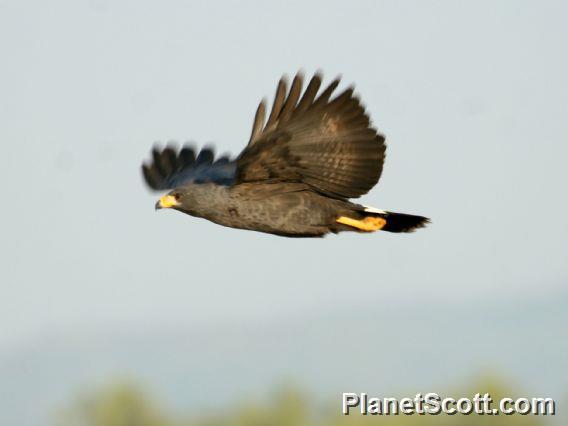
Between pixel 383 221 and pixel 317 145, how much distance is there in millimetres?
1188

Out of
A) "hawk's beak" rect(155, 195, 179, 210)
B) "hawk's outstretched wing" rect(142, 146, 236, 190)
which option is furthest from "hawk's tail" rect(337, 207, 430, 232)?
"hawk's outstretched wing" rect(142, 146, 236, 190)

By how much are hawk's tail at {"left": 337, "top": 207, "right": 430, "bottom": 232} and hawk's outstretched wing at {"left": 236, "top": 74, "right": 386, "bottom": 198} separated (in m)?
0.31

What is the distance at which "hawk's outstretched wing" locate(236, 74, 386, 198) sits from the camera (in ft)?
39.9

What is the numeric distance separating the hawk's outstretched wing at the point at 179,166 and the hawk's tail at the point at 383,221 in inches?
87.6

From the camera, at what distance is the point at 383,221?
13062 millimetres

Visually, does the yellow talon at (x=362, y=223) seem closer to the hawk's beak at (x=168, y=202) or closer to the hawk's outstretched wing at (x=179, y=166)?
the hawk's beak at (x=168, y=202)

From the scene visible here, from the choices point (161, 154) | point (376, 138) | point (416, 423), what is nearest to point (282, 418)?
point (416, 423)

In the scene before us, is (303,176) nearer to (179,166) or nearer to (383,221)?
(383,221)

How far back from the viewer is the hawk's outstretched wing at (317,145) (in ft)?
39.9

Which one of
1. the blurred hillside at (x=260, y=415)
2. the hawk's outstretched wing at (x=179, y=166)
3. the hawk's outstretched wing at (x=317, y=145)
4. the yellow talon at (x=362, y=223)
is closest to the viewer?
the hawk's outstretched wing at (x=317, y=145)

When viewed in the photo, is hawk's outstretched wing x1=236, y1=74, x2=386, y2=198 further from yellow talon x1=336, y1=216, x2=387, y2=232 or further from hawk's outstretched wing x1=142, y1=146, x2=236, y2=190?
hawk's outstretched wing x1=142, y1=146, x2=236, y2=190

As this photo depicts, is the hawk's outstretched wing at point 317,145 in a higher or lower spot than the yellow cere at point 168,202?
higher

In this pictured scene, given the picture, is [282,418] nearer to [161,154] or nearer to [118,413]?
[118,413]

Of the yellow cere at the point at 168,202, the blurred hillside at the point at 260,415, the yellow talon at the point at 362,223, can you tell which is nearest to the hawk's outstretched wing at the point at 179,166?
the yellow cere at the point at 168,202
